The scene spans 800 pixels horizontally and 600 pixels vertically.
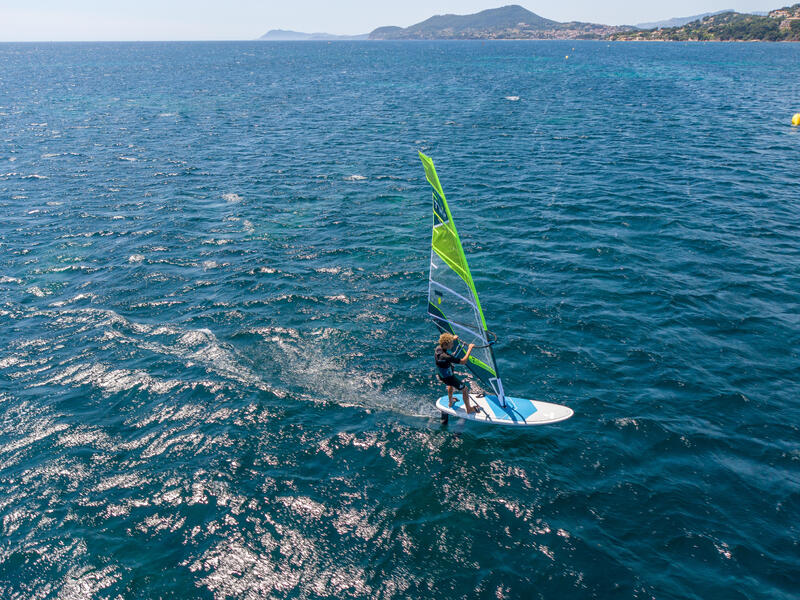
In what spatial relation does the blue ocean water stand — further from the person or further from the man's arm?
the man's arm

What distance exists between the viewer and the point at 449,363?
1750 centimetres

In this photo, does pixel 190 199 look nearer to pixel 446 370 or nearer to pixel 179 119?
pixel 446 370

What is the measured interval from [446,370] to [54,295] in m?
24.0

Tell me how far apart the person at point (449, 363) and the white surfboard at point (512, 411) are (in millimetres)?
267

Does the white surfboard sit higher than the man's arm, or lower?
lower

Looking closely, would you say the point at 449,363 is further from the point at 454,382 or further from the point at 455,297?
the point at 455,297

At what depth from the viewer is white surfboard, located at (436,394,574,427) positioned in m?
17.4

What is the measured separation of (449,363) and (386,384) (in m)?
4.01

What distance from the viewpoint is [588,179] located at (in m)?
43.9

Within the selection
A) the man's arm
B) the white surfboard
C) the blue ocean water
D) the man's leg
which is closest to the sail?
the man's arm

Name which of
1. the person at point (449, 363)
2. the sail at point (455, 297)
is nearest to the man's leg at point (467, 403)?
the person at point (449, 363)

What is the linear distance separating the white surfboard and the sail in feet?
1.92

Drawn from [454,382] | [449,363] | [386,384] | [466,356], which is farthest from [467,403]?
[386,384]

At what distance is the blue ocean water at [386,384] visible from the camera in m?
13.5
